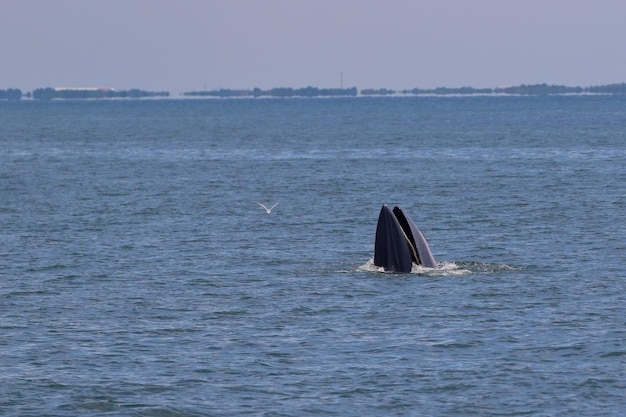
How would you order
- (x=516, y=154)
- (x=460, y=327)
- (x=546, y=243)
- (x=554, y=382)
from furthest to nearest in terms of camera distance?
(x=516, y=154) < (x=546, y=243) < (x=460, y=327) < (x=554, y=382)

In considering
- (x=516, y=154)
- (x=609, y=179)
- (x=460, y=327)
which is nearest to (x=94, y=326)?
(x=460, y=327)

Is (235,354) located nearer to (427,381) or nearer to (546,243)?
(427,381)

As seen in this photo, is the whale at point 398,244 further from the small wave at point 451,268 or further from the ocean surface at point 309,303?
the ocean surface at point 309,303

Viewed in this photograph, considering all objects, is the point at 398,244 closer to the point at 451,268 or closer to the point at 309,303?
the point at 451,268

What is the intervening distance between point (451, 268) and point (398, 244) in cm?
370

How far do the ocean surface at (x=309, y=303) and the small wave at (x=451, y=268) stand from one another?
0.09 m

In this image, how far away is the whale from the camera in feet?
118

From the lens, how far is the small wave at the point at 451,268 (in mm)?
38469

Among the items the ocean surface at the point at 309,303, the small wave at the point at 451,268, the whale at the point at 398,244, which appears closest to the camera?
the ocean surface at the point at 309,303

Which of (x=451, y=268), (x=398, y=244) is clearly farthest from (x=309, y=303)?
(x=451, y=268)

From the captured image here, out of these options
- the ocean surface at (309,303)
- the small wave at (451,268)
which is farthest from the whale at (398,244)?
the ocean surface at (309,303)

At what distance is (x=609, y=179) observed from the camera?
3061 inches

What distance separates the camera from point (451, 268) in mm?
40125

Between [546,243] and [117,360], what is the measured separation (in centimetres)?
2294
